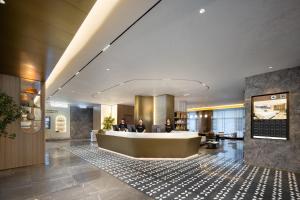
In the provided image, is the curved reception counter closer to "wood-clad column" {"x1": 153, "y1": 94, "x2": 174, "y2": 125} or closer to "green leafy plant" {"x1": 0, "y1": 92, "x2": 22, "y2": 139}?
"wood-clad column" {"x1": 153, "y1": 94, "x2": 174, "y2": 125}

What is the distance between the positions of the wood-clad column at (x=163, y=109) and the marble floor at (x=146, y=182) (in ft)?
15.5

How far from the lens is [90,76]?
254 inches

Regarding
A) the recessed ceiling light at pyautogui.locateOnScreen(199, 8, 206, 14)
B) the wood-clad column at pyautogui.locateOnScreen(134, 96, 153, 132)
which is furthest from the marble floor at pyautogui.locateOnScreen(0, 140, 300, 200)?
the wood-clad column at pyautogui.locateOnScreen(134, 96, 153, 132)

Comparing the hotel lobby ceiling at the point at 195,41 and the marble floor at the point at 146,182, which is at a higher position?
the hotel lobby ceiling at the point at 195,41

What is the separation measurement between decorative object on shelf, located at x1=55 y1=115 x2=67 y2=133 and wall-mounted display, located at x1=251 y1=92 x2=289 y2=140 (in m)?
15.3

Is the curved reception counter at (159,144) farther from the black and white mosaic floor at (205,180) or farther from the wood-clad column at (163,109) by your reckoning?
the wood-clad column at (163,109)

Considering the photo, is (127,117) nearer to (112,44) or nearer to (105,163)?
(105,163)

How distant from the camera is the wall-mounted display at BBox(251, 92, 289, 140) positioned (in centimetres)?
561

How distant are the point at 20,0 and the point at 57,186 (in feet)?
12.2

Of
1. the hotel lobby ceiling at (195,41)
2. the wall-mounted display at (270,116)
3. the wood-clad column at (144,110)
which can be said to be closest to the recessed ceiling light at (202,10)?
the hotel lobby ceiling at (195,41)

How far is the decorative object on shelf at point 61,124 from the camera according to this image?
15697mm

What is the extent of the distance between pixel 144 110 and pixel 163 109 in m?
1.32

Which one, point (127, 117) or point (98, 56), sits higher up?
point (98, 56)

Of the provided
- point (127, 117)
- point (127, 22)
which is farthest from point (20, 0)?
point (127, 117)
